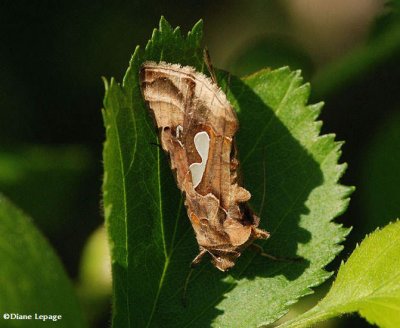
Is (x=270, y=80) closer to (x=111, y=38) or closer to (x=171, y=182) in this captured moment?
(x=171, y=182)

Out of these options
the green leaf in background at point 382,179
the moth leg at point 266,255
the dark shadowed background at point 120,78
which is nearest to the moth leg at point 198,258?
the moth leg at point 266,255

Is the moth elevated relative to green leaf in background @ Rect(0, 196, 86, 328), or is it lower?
elevated

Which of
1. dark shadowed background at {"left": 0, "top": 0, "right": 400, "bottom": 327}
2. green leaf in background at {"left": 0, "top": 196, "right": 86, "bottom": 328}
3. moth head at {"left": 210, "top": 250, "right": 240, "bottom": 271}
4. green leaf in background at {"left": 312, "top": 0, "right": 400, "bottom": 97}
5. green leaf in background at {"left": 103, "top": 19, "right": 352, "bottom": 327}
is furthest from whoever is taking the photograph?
dark shadowed background at {"left": 0, "top": 0, "right": 400, "bottom": 327}

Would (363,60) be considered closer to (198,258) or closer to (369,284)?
(198,258)

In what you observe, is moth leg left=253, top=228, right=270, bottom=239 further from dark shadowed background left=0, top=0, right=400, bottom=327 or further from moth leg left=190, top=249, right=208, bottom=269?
dark shadowed background left=0, top=0, right=400, bottom=327

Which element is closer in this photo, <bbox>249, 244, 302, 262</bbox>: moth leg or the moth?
the moth

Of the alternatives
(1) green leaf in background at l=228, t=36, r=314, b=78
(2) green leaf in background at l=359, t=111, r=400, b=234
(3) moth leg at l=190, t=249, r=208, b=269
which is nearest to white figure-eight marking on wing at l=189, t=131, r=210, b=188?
(3) moth leg at l=190, t=249, r=208, b=269

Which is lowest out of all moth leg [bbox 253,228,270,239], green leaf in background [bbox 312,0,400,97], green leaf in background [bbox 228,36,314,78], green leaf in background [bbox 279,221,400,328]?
green leaf in background [bbox 279,221,400,328]
